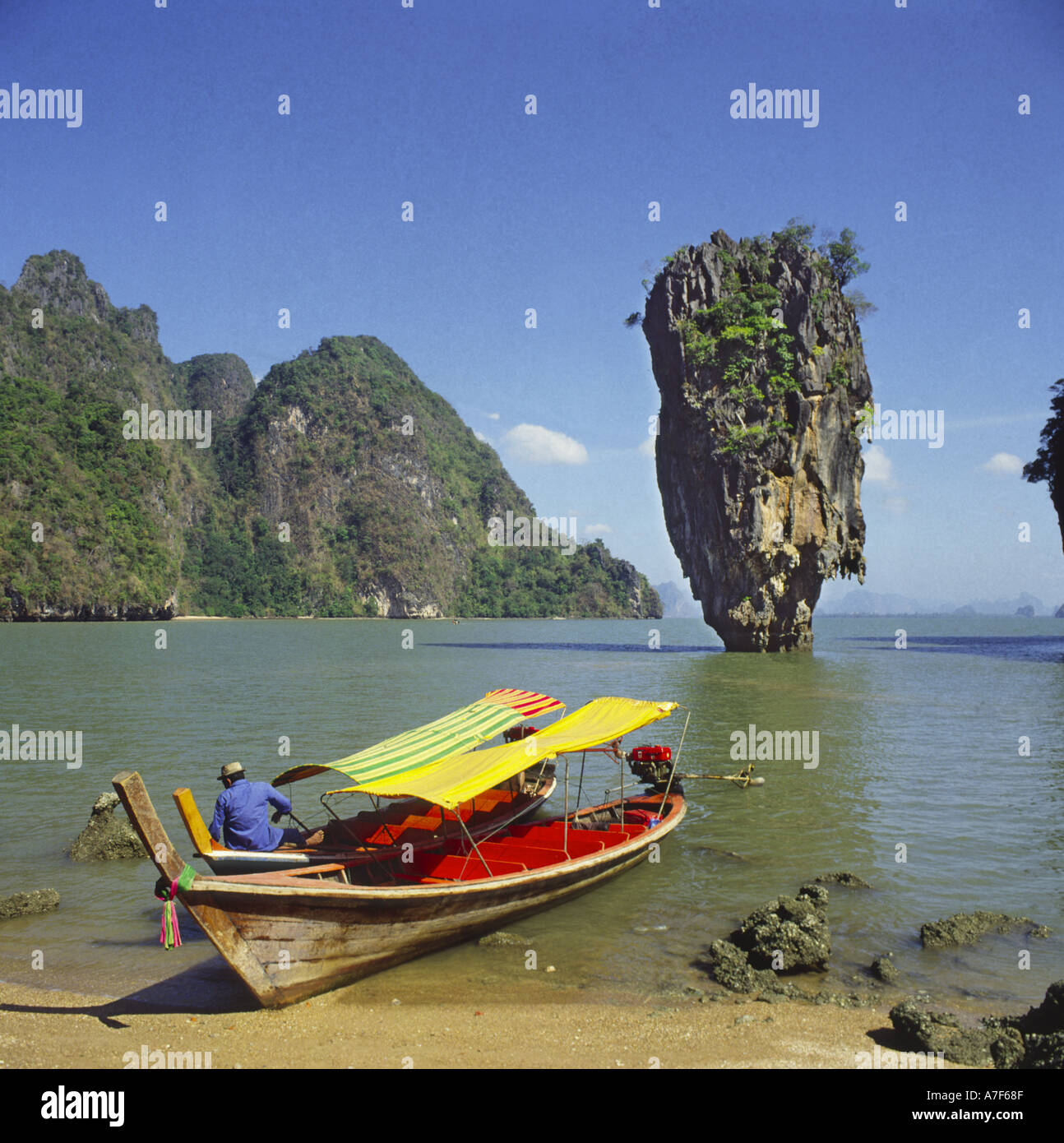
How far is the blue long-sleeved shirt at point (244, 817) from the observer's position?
7.57m

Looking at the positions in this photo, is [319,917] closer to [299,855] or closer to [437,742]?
[299,855]

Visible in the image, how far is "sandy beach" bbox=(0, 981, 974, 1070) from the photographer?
18.5 ft

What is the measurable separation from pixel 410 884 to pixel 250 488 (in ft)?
431

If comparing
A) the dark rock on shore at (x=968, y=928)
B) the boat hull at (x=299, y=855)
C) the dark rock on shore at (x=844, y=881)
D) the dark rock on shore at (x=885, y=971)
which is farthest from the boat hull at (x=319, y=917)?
the dark rock on shore at (x=968, y=928)

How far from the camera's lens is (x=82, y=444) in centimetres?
8644

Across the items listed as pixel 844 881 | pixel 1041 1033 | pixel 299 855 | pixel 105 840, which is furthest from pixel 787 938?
pixel 105 840

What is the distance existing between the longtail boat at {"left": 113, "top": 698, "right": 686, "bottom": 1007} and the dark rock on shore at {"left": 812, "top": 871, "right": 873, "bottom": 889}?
191cm

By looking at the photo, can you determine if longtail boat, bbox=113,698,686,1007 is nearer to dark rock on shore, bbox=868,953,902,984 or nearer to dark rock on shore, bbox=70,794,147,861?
dark rock on shore, bbox=868,953,902,984

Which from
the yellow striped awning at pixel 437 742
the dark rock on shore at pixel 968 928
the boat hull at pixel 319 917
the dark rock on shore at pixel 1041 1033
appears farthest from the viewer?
the yellow striped awning at pixel 437 742

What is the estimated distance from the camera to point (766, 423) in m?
41.4

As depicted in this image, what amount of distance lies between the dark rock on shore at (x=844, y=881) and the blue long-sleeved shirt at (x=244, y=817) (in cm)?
616

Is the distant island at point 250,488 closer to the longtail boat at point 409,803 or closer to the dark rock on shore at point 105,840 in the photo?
the dark rock on shore at point 105,840

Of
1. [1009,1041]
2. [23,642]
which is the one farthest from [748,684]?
[23,642]

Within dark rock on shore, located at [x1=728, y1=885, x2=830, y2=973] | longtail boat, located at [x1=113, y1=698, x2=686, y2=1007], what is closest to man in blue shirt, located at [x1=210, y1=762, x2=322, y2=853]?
longtail boat, located at [x1=113, y1=698, x2=686, y2=1007]
